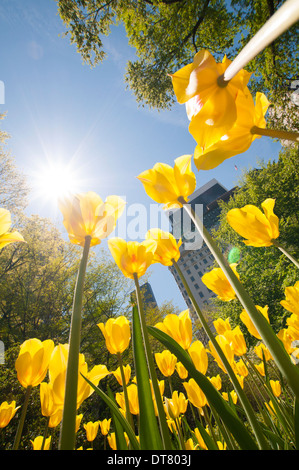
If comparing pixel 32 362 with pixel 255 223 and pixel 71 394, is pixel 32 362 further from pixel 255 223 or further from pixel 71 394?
pixel 255 223

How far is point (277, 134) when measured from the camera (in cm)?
45

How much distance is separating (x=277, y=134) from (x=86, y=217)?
0.57 metres

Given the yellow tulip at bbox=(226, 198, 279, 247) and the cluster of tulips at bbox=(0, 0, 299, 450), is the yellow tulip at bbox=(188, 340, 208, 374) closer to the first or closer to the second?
the cluster of tulips at bbox=(0, 0, 299, 450)

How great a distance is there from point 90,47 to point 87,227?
1061cm

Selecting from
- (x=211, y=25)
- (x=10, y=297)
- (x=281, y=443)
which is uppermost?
(x=211, y=25)

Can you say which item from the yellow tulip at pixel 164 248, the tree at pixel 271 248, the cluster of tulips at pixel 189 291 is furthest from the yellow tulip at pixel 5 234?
the tree at pixel 271 248

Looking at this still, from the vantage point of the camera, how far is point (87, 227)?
740 mm

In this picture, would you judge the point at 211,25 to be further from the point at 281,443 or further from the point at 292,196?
the point at 281,443

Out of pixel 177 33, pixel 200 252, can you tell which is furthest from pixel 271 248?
pixel 200 252

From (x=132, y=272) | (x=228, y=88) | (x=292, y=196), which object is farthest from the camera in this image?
(x=292, y=196)

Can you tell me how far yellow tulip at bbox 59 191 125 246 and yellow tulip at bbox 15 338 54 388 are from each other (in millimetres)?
609

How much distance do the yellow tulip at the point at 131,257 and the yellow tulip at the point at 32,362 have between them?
0.49 meters

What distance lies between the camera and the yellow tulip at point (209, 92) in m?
0.44

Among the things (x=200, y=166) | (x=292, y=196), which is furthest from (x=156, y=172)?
(x=292, y=196)
